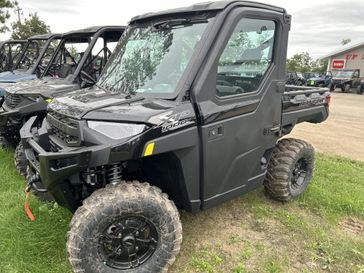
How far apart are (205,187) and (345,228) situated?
6.57ft

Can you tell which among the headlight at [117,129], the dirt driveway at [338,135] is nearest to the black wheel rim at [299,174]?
the headlight at [117,129]

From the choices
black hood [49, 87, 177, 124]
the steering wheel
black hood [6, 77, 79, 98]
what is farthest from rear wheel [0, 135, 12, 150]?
black hood [49, 87, 177, 124]

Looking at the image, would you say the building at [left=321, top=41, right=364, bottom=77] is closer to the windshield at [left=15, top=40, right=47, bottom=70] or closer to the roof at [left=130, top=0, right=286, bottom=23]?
the windshield at [left=15, top=40, right=47, bottom=70]

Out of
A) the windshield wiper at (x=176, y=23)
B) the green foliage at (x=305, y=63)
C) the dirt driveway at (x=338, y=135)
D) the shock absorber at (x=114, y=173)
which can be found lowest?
the green foliage at (x=305, y=63)

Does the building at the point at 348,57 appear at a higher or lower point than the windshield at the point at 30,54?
lower

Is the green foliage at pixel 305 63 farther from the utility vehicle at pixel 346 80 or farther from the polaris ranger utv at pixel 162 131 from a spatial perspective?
the polaris ranger utv at pixel 162 131

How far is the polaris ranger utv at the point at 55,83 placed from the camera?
526cm

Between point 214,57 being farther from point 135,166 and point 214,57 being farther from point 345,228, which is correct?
point 345,228

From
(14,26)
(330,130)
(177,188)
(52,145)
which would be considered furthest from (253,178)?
(14,26)

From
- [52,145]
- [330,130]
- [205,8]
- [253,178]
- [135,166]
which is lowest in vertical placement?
[330,130]

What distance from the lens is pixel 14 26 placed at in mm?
38062

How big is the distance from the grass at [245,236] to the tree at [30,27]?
36919 mm

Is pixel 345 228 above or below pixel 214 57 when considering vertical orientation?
below

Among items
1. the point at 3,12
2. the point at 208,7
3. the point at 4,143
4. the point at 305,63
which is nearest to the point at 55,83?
the point at 4,143
